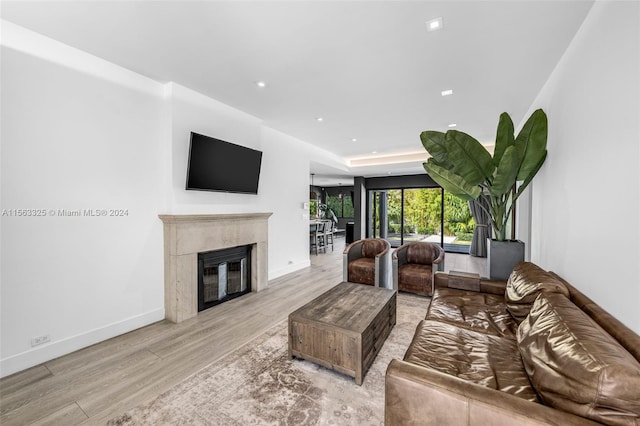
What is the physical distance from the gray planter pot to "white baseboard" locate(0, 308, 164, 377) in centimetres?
412

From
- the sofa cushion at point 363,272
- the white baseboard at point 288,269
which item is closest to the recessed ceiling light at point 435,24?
the sofa cushion at point 363,272

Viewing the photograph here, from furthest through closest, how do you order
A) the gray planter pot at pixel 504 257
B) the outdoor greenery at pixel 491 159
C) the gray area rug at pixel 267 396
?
the gray planter pot at pixel 504 257
the outdoor greenery at pixel 491 159
the gray area rug at pixel 267 396

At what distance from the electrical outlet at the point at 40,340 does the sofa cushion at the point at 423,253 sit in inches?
192

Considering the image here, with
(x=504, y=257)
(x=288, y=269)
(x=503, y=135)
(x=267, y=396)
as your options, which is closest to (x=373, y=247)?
(x=288, y=269)

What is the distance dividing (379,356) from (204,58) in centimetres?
350

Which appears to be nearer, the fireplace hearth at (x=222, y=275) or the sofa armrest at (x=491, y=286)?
the sofa armrest at (x=491, y=286)

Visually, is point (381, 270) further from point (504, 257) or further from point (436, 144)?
point (436, 144)

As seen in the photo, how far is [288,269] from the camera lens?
559 centimetres

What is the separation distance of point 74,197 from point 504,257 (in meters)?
4.66

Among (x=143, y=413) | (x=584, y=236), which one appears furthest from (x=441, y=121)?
(x=143, y=413)

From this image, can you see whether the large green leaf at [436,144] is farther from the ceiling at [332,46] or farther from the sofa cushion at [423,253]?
the sofa cushion at [423,253]

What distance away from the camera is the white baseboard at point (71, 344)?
2306 mm

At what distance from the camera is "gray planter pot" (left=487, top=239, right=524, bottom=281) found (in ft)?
9.64

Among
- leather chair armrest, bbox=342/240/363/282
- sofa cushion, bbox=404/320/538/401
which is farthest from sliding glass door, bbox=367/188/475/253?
sofa cushion, bbox=404/320/538/401
